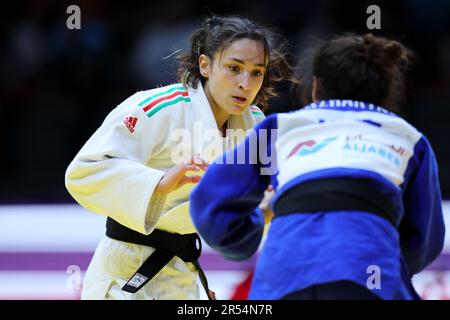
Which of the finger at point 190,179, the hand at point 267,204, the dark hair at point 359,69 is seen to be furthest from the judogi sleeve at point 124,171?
the dark hair at point 359,69

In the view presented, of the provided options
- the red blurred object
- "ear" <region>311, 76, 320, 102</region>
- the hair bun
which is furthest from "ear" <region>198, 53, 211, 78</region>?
the red blurred object

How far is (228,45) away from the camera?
3.91m

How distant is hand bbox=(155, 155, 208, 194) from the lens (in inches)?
129

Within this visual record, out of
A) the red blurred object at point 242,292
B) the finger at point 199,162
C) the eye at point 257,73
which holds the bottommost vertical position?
the red blurred object at point 242,292

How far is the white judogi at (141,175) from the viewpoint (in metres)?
3.54

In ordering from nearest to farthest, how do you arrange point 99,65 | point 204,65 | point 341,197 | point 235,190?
point 341,197
point 235,190
point 204,65
point 99,65

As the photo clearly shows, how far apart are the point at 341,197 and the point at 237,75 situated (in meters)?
1.43

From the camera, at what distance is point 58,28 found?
29.5 ft

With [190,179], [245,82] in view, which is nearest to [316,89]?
[190,179]

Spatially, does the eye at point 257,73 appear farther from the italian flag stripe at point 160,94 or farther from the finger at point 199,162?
the finger at point 199,162

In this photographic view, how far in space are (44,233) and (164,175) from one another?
3.91m

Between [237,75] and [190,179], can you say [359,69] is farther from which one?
[237,75]

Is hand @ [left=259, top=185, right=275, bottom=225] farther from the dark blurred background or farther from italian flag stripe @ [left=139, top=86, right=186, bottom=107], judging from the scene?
the dark blurred background

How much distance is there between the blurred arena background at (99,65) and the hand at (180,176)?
4178 mm
